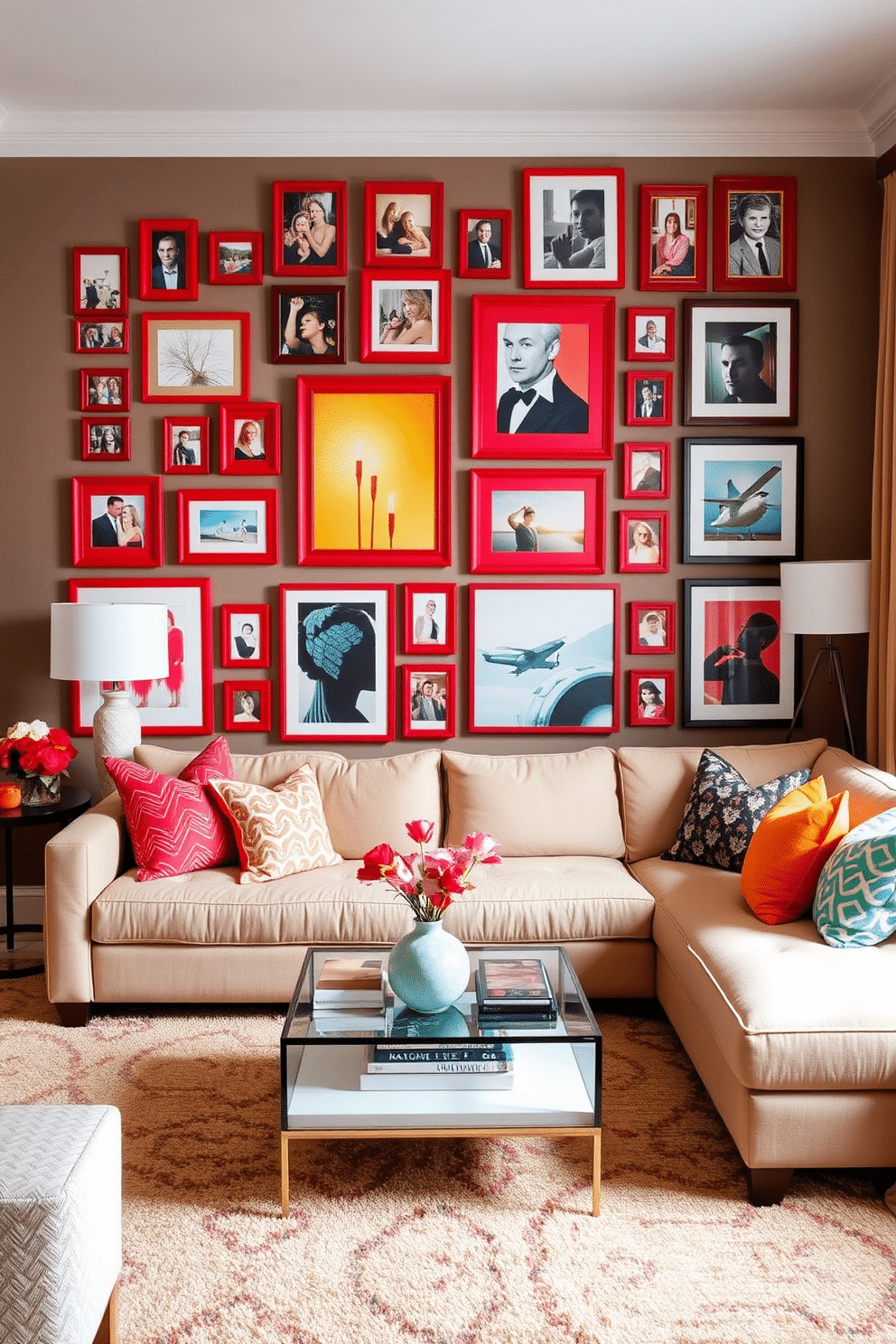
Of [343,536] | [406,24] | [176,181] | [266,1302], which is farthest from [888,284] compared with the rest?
[266,1302]

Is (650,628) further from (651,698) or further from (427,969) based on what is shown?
(427,969)

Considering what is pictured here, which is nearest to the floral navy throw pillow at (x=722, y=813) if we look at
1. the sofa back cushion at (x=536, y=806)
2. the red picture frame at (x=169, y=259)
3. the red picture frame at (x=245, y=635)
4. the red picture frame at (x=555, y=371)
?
the sofa back cushion at (x=536, y=806)

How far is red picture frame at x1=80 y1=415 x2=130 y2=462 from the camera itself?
402 cm

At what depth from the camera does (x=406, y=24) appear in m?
3.27

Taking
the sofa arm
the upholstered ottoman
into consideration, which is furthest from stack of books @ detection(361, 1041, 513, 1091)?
the sofa arm

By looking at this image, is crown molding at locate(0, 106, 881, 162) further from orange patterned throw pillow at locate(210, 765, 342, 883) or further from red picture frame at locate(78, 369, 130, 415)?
orange patterned throw pillow at locate(210, 765, 342, 883)

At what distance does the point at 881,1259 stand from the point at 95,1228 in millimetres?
1571

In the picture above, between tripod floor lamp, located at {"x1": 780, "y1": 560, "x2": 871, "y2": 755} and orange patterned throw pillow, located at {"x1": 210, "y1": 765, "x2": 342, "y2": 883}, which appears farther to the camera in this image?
tripod floor lamp, located at {"x1": 780, "y1": 560, "x2": 871, "y2": 755}

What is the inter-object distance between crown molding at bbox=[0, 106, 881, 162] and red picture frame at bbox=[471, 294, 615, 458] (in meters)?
0.59

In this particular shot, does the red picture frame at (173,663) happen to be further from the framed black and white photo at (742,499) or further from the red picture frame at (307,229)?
the framed black and white photo at (742,499)

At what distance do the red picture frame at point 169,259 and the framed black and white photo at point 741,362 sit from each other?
198cm

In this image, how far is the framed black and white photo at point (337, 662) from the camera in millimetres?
4074

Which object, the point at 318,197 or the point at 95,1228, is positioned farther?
the point at 318,197

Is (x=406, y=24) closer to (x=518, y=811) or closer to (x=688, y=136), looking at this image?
(x=688, y=136)
